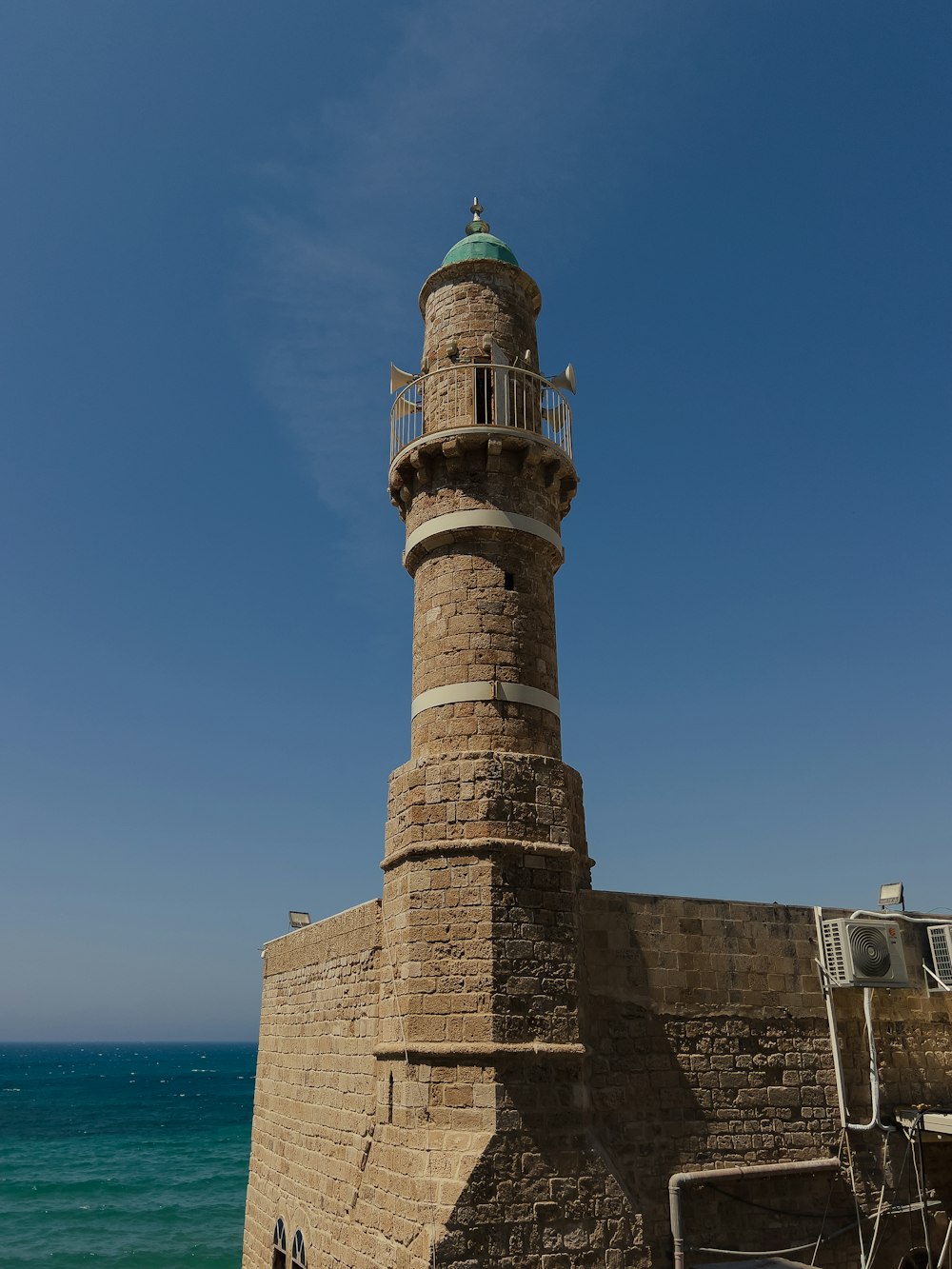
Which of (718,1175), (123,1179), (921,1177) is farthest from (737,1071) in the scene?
(123,1179)

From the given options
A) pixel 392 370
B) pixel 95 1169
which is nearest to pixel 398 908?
pixel 392 370

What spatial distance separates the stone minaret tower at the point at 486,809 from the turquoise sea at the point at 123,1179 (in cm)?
2137

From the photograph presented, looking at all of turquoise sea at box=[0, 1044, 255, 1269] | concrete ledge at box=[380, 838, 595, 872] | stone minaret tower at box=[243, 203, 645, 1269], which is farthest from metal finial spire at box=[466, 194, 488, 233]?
turquoise sea at box=[0, 1044, 255, 1269]

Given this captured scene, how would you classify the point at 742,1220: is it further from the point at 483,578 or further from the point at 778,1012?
the point at 483,578

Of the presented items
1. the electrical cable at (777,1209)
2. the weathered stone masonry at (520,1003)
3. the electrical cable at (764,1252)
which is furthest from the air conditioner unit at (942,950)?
the electrical cable at (764,1252)

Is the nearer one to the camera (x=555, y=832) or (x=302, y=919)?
(x=555, y=832)

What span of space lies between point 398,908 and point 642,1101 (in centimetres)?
332

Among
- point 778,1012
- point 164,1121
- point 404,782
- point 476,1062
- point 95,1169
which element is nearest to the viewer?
point 476,1062

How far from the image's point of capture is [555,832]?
1005 centimetres

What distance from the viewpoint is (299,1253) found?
482 inches

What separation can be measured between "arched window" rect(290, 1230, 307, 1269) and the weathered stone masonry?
0.66 ft

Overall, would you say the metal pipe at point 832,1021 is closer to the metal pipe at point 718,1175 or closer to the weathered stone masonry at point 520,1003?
the weathered stone masonry at point 520,1003

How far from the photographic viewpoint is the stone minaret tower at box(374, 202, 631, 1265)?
886 centimetres

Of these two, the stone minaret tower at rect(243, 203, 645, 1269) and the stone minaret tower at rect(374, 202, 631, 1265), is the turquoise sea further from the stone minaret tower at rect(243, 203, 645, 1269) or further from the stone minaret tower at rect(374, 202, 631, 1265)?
the stone minaret tower at rect(374, 202, 631, 1265)
